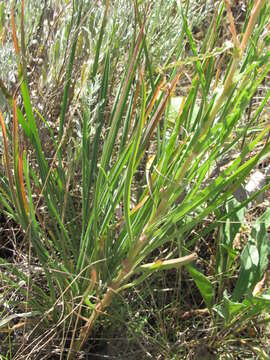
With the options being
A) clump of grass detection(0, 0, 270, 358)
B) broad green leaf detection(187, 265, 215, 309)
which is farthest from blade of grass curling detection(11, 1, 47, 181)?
broad green leaf detection(187, 265, 215, 309)

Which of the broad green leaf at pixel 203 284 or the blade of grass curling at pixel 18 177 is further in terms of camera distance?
the broad green leaf at pixel 203 284

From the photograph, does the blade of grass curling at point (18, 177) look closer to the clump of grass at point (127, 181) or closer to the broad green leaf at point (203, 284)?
the clump of grass at point (127, 181)

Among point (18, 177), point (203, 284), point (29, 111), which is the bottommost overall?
point (203, 284)

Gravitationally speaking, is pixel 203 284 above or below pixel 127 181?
below

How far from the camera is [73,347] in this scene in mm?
1045

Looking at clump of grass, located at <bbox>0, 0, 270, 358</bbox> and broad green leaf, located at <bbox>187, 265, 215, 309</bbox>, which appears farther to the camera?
broad green leaf, located at <bbox>187, 265, 215, 309</bbox>

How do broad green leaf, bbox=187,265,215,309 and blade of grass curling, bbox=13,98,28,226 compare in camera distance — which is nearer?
blade of grass curling, bbox=13,98,28,226

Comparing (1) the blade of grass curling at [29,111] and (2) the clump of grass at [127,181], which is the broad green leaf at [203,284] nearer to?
(2) the clump of grass at [127,181]

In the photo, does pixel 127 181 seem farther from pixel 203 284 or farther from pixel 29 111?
pixel 203 284

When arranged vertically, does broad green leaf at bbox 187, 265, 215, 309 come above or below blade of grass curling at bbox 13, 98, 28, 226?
below

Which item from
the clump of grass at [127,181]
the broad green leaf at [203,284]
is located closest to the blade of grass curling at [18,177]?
the clump of grass at [127,181]

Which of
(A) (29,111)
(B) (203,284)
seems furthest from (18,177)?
(B) (203,284)

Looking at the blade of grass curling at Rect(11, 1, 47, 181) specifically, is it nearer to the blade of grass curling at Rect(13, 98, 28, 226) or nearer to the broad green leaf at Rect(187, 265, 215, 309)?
the blade of grass curling at Rect(13, 98, 28, 226)

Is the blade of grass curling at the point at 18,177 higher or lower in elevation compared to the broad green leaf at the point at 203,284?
higher
